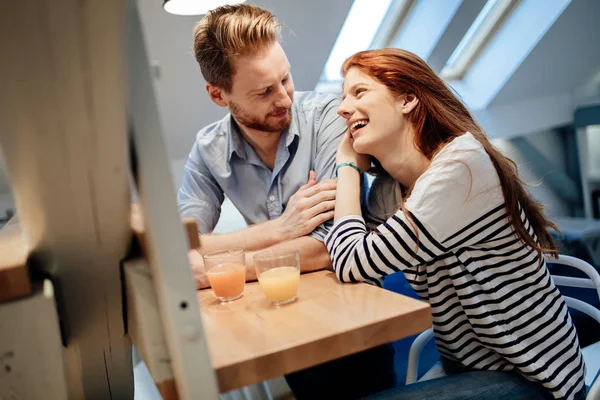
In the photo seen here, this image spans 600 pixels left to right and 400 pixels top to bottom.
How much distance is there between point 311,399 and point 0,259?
99cm

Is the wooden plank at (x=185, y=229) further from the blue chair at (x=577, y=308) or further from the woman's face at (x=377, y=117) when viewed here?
the blue chair at (x=577, y=308)

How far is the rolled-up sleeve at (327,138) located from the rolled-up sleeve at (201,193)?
415 mm

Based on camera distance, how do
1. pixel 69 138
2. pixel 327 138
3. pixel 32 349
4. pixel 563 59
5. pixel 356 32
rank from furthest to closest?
pixel 563 59 → pixel 356 32 → pixel 327 138 → pixel 32 349 → pixel 69 138

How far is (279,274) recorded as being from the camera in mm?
962

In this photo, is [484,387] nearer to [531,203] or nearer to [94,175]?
[531,203]

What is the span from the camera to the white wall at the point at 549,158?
4.12m

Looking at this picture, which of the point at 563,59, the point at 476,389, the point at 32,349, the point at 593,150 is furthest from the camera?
the point at 593,150

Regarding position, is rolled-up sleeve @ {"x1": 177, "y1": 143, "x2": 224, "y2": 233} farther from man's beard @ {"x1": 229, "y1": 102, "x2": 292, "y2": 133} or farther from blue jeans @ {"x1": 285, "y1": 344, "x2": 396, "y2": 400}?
blue jeans @ {"x1": 285, "y1": 344, "x2": 396, "y2": 400}

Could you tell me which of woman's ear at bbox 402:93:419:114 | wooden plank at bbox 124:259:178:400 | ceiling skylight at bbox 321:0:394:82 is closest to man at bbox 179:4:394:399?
woman's ear at bbox 402:93:419:114

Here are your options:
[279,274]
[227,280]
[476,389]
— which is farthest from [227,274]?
[476,389]

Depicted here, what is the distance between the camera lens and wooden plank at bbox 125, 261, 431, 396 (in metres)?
0.62

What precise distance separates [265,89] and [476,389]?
1.06m

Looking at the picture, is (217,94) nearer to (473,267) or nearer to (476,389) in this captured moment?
(473,267)

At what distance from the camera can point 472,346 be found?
1.17m
